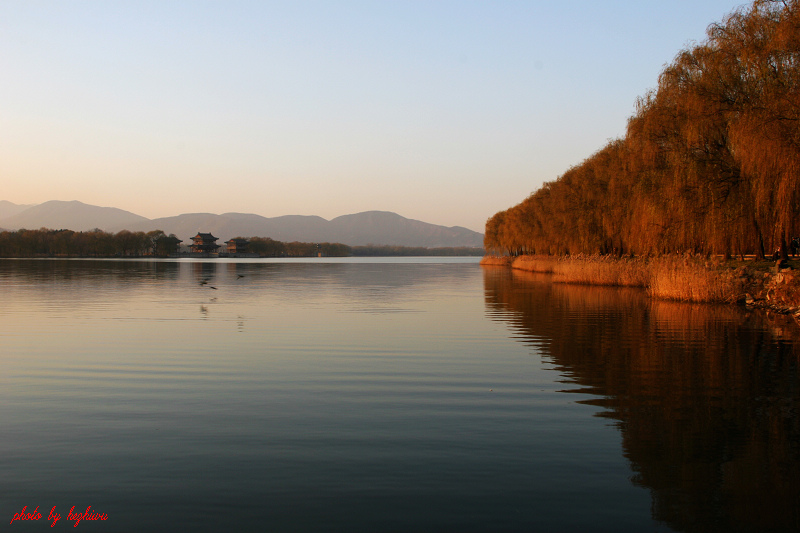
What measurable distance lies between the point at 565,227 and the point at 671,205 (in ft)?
85.8

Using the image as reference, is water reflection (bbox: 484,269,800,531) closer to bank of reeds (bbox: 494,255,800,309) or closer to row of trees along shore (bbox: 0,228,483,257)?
bank of reeds (bbox: 494,255,800,309)

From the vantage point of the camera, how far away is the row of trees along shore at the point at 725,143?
64.9 feet

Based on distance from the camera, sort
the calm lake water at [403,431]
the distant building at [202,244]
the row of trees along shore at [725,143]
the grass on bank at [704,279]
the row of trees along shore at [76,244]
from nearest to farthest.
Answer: the calm lake water at [403,431], the row of trees along shore at [725,143], the grass on bank at [704,279], the row of trees along shore at [76,244], the distant building at [202,244]

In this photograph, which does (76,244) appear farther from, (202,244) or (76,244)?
(202,244)

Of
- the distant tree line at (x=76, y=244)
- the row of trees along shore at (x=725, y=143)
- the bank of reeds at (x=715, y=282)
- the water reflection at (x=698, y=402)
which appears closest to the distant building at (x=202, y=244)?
the distant tree line at (x=76, y=244)

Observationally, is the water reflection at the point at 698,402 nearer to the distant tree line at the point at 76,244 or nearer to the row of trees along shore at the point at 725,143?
the row of trees along shore at the point at 725,143

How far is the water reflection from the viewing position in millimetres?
5785

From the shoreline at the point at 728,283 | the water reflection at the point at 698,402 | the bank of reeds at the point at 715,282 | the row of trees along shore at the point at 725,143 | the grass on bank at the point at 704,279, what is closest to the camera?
the water reflection at the point at 698,402

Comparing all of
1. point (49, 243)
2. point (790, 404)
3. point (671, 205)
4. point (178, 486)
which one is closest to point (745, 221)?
point (671, 205)

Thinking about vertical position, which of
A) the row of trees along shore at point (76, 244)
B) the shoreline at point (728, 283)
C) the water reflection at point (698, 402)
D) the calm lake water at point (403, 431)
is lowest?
the calm lake water at point (403, 431)

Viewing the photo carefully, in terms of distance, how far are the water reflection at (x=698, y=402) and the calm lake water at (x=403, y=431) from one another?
37 mm

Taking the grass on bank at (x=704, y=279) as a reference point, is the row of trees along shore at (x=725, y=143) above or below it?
above

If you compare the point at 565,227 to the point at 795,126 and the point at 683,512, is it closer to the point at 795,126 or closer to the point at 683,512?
the point at 795,126

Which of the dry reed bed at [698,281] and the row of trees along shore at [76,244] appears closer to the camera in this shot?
the dry reed bed at [698,281]
